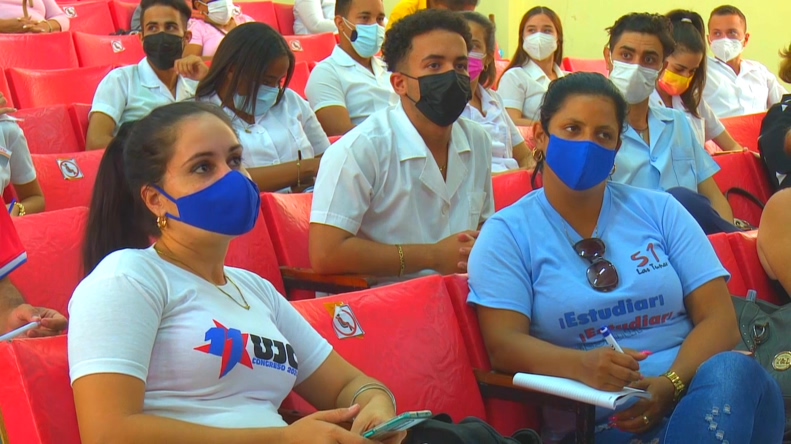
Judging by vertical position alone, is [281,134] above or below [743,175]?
above

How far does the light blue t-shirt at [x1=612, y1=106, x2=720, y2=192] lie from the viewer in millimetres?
3328

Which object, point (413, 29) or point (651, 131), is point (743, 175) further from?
point (413, 29)


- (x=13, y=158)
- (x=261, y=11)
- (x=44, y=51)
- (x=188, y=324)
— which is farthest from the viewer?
(x=261, y=11)

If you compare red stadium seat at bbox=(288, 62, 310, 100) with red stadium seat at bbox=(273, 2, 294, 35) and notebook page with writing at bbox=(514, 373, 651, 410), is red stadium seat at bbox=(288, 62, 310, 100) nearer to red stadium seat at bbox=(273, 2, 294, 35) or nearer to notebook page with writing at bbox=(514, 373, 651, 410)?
red stadium seat at bbox=(273, 2, 294, 35)

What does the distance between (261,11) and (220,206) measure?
5.55 m

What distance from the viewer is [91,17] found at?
629cm

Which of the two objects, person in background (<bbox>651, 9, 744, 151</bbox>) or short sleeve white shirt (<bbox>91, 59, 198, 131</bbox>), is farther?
person in background (<bbox>651, 9, 744, 151</bbox>)

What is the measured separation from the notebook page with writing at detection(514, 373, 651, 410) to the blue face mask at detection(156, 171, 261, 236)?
2.06 ft

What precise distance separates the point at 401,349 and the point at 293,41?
429 cm

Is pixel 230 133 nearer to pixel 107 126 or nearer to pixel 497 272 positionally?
pixel 497 272

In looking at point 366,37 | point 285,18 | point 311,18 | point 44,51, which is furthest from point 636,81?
point 285,18

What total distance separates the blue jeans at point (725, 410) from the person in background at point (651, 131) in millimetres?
1312

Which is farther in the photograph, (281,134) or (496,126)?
(496,126)

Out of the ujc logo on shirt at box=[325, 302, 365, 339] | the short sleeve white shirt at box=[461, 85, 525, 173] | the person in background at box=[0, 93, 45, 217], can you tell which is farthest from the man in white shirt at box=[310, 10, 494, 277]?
the short sleeve white shirt at box=[461, 85, 525, 173]
